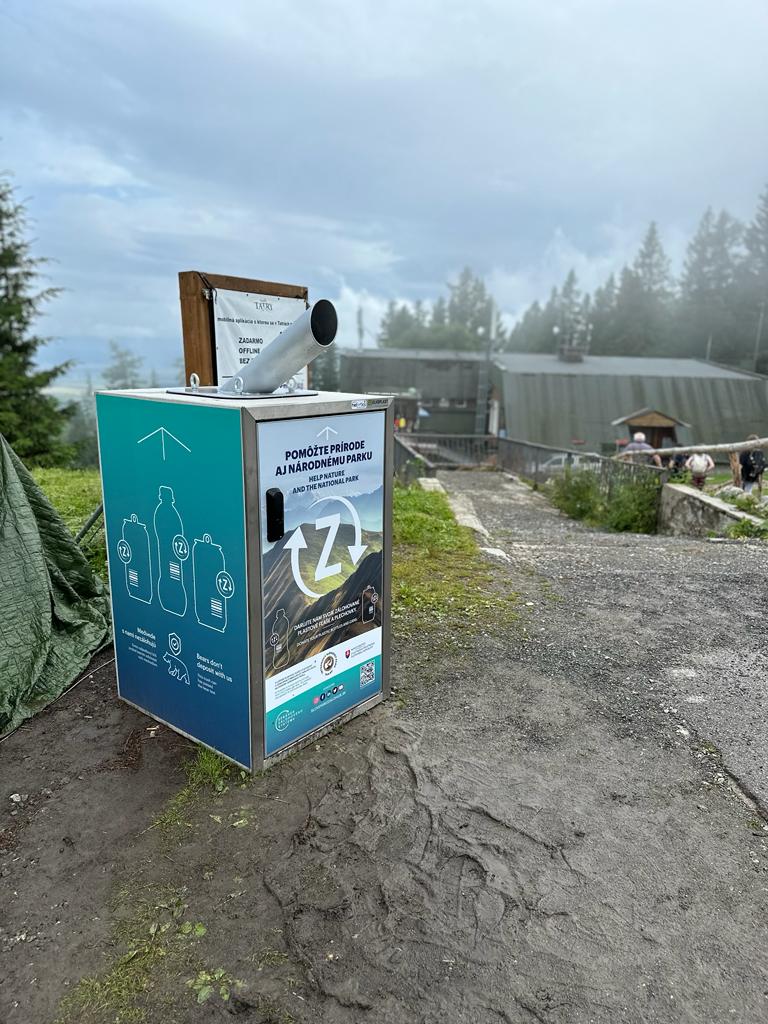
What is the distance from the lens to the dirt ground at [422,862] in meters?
2.27

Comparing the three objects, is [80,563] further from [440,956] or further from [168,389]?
[440,956]

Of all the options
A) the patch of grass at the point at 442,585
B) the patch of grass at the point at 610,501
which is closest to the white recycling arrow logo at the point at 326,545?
the patch of grass at the point at 442,585

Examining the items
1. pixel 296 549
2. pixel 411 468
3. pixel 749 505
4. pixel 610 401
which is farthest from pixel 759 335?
pixel 296 549

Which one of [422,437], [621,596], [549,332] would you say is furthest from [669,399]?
[549,332]

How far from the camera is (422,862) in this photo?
2795mm

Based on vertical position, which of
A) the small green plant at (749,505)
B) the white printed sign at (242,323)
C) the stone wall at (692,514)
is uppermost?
the white printed sign at (242,323)

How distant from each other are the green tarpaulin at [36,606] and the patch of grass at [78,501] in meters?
0.37

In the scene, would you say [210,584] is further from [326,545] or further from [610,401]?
[610,401]

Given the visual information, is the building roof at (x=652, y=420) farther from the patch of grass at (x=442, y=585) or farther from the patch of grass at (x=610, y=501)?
the patch of grass at (x=442, y=585)

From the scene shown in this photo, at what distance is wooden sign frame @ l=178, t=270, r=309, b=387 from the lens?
4.51m

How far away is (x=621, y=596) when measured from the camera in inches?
235

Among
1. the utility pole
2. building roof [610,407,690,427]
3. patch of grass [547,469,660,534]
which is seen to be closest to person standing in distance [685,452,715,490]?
patch of grass [547,469,660,534]

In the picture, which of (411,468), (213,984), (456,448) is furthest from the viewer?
(456,448)

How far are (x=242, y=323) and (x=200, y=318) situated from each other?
337mm
